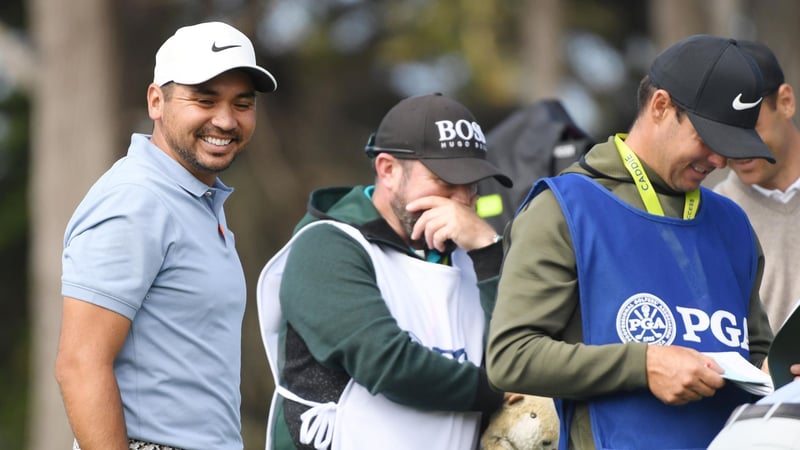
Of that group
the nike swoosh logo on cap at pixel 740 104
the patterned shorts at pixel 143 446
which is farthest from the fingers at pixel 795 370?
the patterned shorts at pixel 143 446

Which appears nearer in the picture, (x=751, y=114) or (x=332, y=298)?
(x=751, y=114)

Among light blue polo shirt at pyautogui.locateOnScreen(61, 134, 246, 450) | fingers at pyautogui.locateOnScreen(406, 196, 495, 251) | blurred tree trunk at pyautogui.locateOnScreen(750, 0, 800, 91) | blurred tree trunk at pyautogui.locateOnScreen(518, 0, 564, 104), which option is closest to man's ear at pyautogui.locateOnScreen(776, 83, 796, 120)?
fingers at pyautogui.locateOnScreen(406, 196, 495, 251)

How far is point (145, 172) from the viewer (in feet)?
11.6

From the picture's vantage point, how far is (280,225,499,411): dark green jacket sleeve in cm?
401

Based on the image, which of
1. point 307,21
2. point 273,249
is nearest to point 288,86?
point 307,21

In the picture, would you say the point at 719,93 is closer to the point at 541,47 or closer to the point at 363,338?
the point at 363,338

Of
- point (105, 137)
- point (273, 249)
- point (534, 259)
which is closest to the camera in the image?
point (534, 259)

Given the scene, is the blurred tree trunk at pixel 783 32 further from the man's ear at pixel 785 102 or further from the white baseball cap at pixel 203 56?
the white baseball cap at pixel 203 56

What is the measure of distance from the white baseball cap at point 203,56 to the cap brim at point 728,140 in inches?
46.0

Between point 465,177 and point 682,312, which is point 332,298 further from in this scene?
point 682,312

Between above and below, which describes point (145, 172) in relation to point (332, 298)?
above

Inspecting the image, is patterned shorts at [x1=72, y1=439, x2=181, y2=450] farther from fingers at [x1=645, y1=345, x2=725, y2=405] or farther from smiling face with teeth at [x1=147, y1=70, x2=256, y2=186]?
fingers at [x1=645, y1=345, x2=725, y2=405]

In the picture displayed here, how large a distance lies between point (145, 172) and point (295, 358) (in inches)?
37.6

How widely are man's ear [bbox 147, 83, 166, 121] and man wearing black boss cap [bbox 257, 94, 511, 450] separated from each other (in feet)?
2.43
